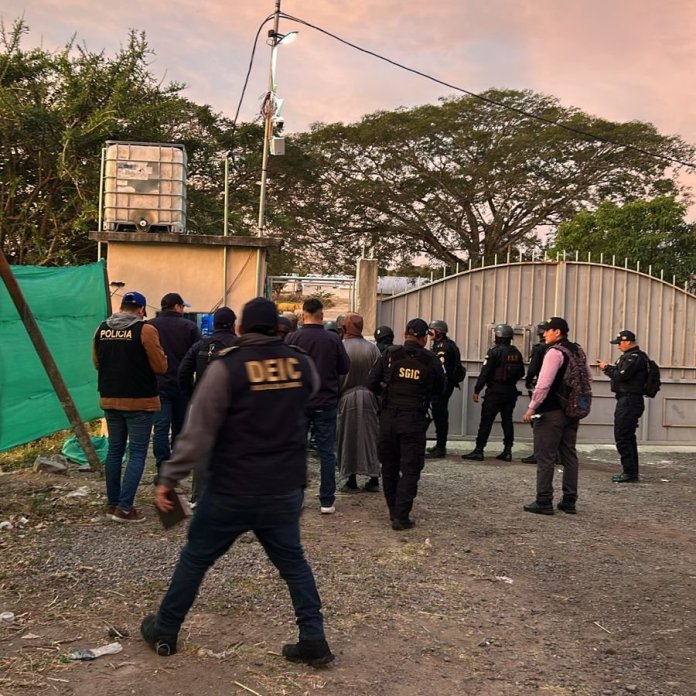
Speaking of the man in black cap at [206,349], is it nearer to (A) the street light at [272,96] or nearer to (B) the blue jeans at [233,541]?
(B) the blue jeans at [233,541]

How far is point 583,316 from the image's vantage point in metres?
10.2

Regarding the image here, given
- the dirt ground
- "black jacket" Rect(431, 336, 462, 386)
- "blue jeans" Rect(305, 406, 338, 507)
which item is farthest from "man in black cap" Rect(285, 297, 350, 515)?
"black jacket" Rect(431, 336, 462, 386)

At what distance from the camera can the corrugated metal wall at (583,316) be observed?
33.1 ft

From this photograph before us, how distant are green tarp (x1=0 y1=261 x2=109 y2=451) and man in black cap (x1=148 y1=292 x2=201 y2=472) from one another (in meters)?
1.05

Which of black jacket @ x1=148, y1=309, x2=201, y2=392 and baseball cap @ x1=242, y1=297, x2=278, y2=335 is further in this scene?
black jacket @ x1=148, y1=309, x2=201, y2=392

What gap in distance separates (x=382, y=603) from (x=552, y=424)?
9.21ft

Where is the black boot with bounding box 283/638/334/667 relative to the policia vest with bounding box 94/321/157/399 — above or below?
below

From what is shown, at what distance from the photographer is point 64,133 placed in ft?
52.3

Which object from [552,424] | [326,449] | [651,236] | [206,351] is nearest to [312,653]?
[326,449]

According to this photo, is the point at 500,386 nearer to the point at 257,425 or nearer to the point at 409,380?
the point at 409,380

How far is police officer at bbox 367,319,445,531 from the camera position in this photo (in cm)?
550

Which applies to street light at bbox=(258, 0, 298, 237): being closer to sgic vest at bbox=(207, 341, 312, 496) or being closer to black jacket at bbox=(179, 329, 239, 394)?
black jacket at bbox=(179, 329, 239, 394)

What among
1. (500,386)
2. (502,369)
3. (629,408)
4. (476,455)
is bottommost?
(476,455)

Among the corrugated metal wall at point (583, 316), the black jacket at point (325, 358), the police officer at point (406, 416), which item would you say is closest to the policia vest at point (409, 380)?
the police officer at point (406, 416)
